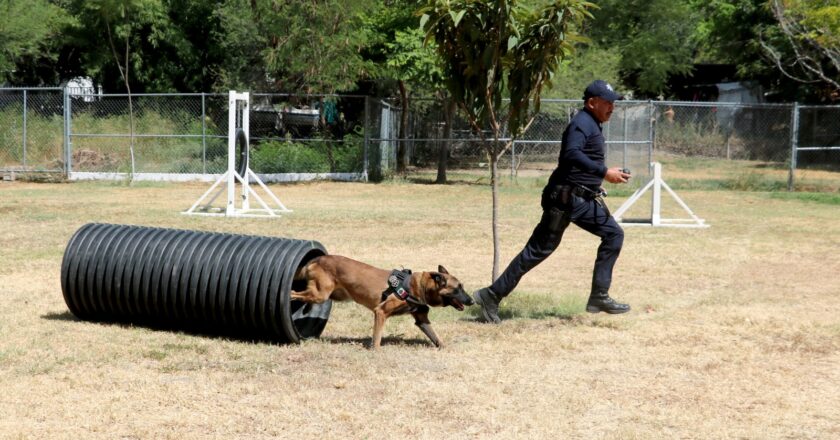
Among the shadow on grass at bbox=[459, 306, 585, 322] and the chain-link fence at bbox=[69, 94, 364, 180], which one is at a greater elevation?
the chain-link fence at bbox=[69, 94, 364, 180]

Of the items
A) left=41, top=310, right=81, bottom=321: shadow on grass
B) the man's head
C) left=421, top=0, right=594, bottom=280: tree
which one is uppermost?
left=421, top=0, right=594, bottom=280: tree

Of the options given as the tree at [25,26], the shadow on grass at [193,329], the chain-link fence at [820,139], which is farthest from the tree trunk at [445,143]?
the shadow on grass at [193,329]

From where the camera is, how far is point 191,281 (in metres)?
6.79

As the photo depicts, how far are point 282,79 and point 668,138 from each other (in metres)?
13.2

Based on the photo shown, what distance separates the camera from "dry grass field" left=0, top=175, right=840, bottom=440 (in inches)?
197

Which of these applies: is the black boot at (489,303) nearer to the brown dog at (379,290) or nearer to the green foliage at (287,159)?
the brown dog at (379,290)

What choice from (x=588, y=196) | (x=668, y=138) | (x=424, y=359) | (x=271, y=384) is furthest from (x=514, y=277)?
(x=668, y=138)

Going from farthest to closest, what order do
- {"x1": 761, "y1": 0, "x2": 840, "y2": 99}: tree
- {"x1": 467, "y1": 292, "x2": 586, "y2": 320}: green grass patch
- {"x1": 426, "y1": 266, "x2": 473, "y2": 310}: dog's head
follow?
{"x1": 761, "y1": 0, "x2": 840, "y2": 99}: tree → {"x1": 467, "y1": 292, "x2": 586, "y2": 320}: green grass patch → {"x1": 426, "y1": 266, "x2": 473, "y2": 310}: dog's head

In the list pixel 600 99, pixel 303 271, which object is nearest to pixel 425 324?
pixel 303 271

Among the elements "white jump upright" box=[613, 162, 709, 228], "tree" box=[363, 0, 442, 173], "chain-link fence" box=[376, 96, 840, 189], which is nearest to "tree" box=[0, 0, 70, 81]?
"tree" box=[363, 0, 442, 173]

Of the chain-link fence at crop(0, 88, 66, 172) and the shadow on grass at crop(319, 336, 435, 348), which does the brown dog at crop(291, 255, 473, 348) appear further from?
the chain-link fence at crop(0, 88, 66, 172)

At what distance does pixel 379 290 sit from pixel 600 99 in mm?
2439

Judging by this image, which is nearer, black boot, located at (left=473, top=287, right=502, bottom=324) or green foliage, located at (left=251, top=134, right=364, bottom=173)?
black boot, located at (left=473, top=287, right=502, bottom=324)

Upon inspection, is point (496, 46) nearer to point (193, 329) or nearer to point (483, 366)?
point (483, 366)
